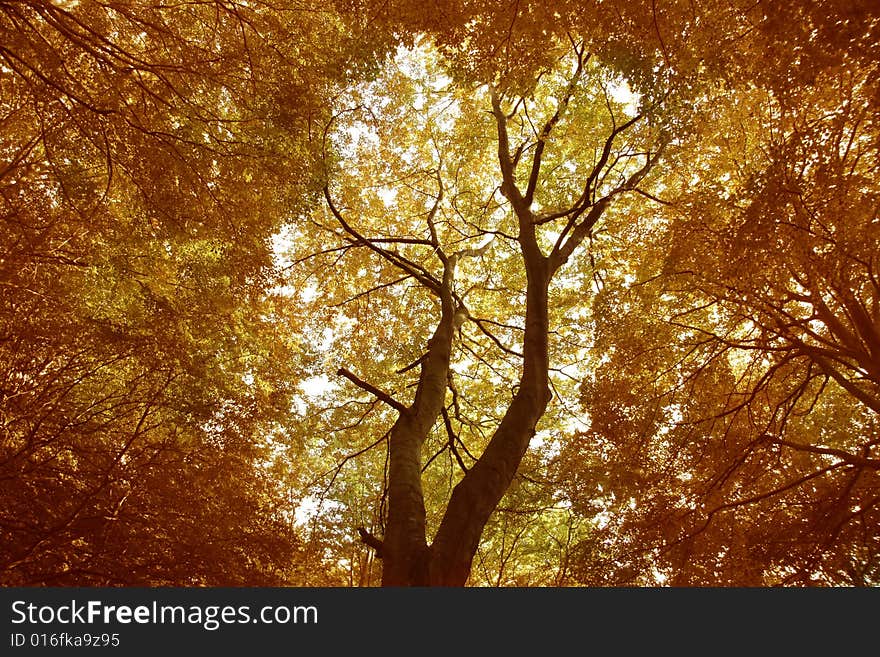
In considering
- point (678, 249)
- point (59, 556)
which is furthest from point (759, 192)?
point (59, 556)

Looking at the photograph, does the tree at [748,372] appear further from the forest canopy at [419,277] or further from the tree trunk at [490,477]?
the tree trunk at [490,477]

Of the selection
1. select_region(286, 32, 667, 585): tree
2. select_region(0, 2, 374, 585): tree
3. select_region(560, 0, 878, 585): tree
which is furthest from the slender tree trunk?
select_region(560, 0, 878, 585): tree

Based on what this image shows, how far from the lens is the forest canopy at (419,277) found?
3.95 metres

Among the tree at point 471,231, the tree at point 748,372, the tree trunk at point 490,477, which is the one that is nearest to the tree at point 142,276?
the tree at point 471,231

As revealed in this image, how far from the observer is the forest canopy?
3.95 meters

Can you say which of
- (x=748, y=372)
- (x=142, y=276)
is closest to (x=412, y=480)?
(x=142, y=276)

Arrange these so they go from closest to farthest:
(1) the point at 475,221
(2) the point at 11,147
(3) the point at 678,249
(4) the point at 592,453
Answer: (2) the point at 11,147 < (3) the point at 678,249 < (4) the point at 592,453 < (1) the point at 475,221

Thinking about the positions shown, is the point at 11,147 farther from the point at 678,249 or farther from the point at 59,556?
the point at 678,249

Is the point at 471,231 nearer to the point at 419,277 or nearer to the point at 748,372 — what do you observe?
the point at 419,277

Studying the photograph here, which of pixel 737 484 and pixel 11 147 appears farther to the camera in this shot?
pixel 737 484

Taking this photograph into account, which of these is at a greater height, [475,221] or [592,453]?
[475,221]

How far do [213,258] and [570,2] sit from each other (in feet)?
15.5

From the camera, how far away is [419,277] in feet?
22.5

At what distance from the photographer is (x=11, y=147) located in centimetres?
477
